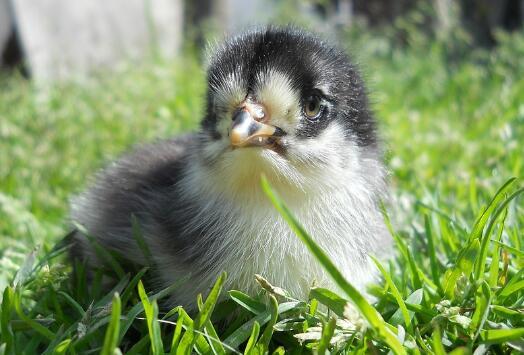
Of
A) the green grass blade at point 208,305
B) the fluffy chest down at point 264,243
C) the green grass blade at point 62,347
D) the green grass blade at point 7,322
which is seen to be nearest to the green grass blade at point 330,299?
the fluffy chest down at point 264,243

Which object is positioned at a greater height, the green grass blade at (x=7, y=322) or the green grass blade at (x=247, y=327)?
the green grass blade at (x=7, y=322)

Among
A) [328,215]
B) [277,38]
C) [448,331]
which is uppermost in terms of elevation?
[277,38]

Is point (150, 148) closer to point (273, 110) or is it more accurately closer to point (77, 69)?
point (273, 110)

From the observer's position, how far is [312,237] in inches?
65.9

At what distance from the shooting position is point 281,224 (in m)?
1.65

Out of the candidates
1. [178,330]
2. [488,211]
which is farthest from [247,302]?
[488,211]

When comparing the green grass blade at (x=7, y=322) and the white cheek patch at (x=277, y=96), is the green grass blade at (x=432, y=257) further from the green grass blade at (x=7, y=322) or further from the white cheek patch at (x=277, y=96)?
the green grass blade at (x=7, y=322)

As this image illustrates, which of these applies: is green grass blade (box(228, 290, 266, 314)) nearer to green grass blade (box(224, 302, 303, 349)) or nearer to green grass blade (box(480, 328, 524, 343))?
green grass blade (box(224, 302, 303, 349))

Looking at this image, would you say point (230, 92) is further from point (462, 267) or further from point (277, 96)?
point (462, 267)

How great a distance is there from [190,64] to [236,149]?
423cm

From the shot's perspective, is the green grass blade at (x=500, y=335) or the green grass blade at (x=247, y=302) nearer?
the green grass blade at (x=500, y=335)

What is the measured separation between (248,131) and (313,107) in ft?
0.81

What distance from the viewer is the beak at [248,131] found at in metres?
1.46

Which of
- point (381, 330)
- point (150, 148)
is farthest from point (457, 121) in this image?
point (381, 330)
